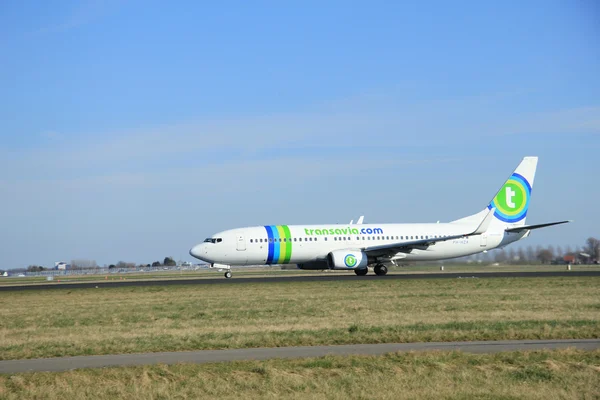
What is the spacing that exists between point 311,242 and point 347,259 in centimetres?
299

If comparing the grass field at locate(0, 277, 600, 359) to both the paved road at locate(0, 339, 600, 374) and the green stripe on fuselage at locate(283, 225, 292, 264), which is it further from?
the green stripe on fuselage at locate(283, 225, 292, 264)

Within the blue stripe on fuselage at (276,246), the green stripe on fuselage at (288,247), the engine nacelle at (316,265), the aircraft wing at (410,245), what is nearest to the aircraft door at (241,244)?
the blue stripe on fuselage at (276,246)

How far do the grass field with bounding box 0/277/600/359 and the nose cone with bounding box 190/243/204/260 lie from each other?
1065 centimetres

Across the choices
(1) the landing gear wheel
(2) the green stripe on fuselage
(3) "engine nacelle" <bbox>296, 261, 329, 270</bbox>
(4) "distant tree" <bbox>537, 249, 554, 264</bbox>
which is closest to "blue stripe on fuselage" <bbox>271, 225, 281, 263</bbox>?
(2) the green stripe on fuselage

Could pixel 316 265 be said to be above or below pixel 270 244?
below

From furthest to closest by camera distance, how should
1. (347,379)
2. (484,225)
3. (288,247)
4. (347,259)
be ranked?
(484,225) < (288,247) < (347,259) < (347,379)

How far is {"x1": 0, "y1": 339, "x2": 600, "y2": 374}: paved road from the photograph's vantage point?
1592cm

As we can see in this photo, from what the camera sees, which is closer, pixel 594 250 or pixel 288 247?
pixel 288 247

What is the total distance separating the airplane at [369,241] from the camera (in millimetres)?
51406

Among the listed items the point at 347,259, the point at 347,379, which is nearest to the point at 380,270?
the point at 347,259

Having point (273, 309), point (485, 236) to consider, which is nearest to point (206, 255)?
point (485, 236)

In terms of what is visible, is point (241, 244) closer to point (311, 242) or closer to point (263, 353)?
point (311, 242)

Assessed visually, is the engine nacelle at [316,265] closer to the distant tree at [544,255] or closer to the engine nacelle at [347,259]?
the engine nacelle at [347,259]

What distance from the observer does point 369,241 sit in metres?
52.9
